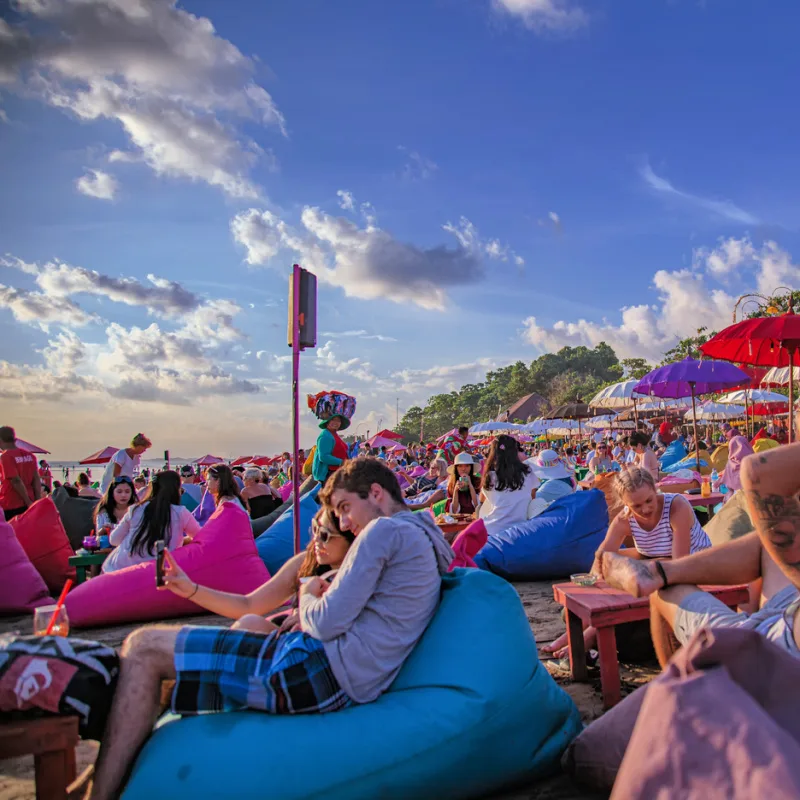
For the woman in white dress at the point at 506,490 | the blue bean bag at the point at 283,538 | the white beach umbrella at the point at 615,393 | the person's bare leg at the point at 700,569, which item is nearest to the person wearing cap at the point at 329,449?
the blue bean bag at the point at 283,538

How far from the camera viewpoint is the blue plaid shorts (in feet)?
6.43

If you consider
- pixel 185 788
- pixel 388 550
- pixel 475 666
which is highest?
pixel 388 550

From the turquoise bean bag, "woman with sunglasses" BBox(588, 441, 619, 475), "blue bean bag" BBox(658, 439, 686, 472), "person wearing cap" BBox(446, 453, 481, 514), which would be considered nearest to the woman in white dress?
"person wearing cap" BBox(446, 453, 481, 514)

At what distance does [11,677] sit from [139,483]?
10.4 m

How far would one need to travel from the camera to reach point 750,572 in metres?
2.18

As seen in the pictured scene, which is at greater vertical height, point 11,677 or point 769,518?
point 769,518

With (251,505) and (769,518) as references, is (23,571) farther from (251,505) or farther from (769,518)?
(769,518)

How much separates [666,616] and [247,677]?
4.47 feet

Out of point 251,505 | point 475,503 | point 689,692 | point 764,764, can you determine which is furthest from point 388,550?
point 251,505

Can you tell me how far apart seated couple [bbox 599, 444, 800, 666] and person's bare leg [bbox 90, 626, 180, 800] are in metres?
1.46

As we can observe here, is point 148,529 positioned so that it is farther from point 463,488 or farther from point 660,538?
point 660,538

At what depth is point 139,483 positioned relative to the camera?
37.8 ft

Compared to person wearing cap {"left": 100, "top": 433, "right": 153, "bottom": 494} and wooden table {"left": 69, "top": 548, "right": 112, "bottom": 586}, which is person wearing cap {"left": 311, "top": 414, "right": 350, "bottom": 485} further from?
person wearing cap {"left": 100, "top": 433, "right": 153, "bottom": 494}

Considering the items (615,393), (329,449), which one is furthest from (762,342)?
(615,393)
